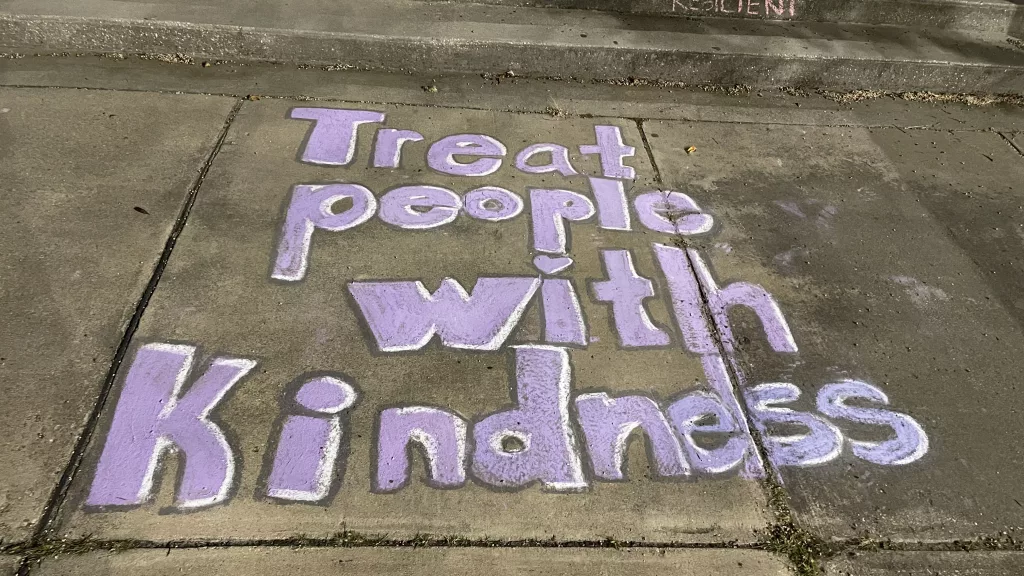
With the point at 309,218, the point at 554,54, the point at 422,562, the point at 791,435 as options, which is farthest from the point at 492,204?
the point at 422,562

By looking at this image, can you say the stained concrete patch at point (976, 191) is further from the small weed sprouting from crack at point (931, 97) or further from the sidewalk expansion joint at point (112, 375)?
the sidewalk expansion joint at point (112, 375)

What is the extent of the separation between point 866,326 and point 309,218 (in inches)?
112

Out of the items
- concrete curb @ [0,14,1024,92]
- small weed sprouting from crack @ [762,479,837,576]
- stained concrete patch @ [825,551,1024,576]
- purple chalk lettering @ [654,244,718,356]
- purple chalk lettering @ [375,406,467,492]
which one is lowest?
stained concrete patch @ [825,551,1024,576]

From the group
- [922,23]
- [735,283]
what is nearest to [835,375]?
[735,283]

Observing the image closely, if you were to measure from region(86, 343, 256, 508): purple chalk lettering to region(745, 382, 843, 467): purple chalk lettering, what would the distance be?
2040mm

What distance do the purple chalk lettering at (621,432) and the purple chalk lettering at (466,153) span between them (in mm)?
1773

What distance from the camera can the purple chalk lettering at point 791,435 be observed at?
251 cm

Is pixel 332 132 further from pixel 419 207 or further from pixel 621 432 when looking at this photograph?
pixel 621 432

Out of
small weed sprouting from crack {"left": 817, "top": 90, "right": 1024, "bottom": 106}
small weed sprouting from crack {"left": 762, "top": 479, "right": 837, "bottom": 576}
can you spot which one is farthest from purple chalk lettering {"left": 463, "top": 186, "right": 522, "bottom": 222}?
small weed sprouting from crack {"left": 817, "top": 90, "right": 1024, "bottom": 106}

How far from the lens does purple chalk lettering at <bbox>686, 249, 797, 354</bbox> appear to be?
2965 mm

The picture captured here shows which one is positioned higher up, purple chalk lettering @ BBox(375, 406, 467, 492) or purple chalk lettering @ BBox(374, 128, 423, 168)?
purple chalk lettering @ BBox(374, 128, 423, 168)

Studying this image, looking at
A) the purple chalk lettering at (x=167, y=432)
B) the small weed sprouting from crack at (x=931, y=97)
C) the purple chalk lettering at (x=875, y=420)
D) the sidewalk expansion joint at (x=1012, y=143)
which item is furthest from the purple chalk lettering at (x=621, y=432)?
the sidewalk expansion joint at (x=1012, y=143)

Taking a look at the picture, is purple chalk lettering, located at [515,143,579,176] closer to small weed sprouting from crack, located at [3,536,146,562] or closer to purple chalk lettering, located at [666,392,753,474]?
purple chalk lettering, located at [666,392,753,474]

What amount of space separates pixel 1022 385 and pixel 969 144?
2405mm
